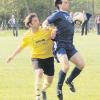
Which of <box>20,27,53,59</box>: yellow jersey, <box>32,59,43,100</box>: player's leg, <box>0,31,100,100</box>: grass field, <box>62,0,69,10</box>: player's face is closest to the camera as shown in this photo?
<box>32,59,43,100</box>: player's leg

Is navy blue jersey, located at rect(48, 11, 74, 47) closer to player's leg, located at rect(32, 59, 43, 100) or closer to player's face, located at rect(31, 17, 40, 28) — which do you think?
player's face, located at rect(31, 17, 40, 28)

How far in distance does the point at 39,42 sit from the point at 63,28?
26.6 inches

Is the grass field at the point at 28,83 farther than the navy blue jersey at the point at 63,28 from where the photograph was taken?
Yes

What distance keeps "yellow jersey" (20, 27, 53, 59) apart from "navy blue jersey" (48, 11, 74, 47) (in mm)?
314

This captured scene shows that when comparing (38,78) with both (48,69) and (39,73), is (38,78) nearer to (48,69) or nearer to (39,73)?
(39,73)

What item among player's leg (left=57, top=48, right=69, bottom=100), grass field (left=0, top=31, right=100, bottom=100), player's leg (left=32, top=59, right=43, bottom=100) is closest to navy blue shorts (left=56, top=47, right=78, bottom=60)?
player's leg (left=57, top=48, right=69, bottom=100)

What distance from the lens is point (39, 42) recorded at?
37.1 feet

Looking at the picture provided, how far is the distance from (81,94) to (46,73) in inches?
56.5

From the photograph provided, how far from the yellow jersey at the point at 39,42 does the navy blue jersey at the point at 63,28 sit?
31 centimetres

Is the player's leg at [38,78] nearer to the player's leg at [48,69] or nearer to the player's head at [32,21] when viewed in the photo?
the player's leg at [48,69]

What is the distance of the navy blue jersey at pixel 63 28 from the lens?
1166 centimetres

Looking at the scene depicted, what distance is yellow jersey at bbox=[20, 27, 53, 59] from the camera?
11.3 meters

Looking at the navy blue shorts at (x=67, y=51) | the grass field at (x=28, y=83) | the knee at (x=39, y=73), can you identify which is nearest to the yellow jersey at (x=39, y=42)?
the navy blue shorts at (x=67, y=51)

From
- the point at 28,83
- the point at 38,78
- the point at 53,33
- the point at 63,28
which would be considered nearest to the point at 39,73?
the point at 38,78
